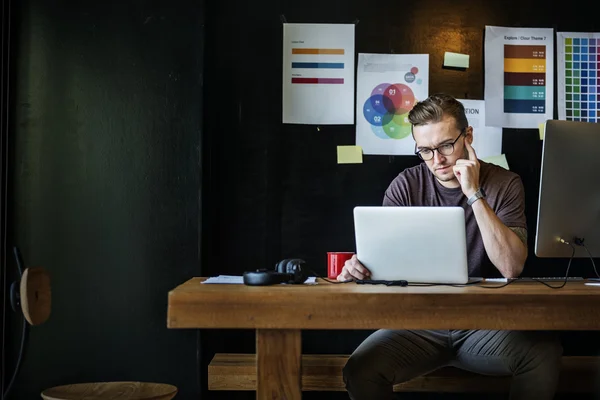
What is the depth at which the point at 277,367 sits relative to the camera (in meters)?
1.73

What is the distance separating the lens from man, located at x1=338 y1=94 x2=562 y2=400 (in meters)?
2.08

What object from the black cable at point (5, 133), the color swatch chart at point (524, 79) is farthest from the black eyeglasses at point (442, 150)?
the black cable at point (5, 133)

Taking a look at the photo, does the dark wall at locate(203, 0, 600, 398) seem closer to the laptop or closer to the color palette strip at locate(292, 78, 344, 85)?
the color palette strip at locate(292, 78, 344, 85)

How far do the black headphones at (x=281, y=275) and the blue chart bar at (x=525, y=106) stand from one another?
154 cm

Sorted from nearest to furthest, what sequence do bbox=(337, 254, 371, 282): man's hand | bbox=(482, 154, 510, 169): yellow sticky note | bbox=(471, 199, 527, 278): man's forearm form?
bbox=(337, 254, 371, 282): man's hand < bbox=(471, 199, 527, 278): man's forearm < bbox=(482, 154, 510, 169): yellow sticky note

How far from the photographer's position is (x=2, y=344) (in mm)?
2756

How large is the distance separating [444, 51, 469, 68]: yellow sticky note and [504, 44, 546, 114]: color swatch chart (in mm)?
180

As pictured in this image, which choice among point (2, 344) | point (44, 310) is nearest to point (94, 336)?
point (2, 344)

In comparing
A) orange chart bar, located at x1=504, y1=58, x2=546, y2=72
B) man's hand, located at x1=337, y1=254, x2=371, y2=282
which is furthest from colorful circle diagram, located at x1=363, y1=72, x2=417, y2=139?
man's hand, located at x1=337, y1=254, x2=371, y2=282

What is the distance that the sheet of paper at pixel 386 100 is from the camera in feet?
10.1

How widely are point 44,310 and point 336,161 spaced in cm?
152

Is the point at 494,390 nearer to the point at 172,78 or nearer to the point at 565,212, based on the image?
the point at 565,212

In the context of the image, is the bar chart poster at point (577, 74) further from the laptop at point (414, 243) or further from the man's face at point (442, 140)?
the laptop at point (414, 243)

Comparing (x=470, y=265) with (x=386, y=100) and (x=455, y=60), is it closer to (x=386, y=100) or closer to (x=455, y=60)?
(x=386, y=100)
